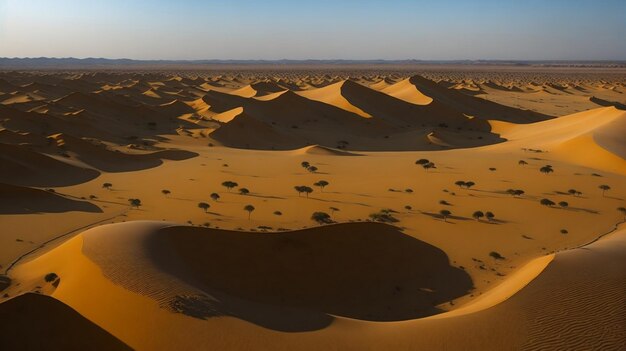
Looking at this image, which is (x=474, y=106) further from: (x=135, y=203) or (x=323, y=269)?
(x=323, y=269)

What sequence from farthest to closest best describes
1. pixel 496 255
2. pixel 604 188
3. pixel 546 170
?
pixel 546 170
pixel 604 188
pixel 496 255

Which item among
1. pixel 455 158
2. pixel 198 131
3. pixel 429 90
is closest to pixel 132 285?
pixel 455 158

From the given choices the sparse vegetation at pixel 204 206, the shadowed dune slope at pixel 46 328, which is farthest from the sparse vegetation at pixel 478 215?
the shadowed dune slope at pixel 46 328

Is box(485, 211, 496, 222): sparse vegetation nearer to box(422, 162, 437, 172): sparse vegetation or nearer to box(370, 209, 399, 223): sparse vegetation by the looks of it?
box(370, 209, 399, 223): sparse vegetation

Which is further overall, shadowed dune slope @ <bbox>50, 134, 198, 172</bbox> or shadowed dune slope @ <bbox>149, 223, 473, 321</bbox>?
shadowed dune slope @ <bbox>50, 134, 198, 172</bbox>

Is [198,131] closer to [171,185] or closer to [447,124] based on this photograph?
[171,185]

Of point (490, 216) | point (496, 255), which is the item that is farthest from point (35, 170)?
point (496, 255)

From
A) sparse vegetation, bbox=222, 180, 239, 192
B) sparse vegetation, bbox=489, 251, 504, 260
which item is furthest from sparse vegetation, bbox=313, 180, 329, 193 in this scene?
sparse vegetation, bbox=489, 251, 504, 260
